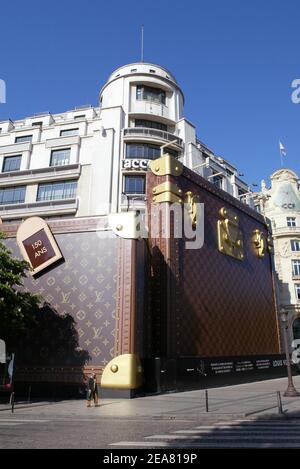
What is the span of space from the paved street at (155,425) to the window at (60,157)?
105ft

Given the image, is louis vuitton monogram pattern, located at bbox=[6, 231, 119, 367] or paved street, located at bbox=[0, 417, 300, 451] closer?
paved street, located at bbox=[0, 417, 300, 451]

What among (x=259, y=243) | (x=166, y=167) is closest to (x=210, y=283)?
(x=166, y=167)

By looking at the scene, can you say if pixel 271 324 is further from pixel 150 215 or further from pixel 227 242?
pixel 150 215

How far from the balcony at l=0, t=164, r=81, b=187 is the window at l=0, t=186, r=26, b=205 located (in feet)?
2.27

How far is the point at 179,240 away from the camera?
27.8 metres

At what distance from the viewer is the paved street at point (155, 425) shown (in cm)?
959

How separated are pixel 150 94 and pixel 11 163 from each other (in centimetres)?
1806

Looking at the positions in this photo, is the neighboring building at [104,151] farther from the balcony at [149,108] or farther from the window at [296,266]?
the window at [296,266]

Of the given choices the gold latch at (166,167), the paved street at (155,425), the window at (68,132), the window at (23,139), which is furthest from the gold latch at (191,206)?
the window at (23,139)

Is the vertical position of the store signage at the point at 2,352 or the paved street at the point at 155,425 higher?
the store signage at the point at 2,352

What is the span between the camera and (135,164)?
42.9 metres

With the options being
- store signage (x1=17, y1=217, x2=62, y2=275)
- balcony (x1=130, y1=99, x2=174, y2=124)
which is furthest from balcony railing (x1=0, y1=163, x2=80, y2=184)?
store signage (x1=17, y1=217, x2=62, y2=275)

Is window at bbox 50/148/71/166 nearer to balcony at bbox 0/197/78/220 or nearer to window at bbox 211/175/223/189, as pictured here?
balcony at bbox 0/197/78/220

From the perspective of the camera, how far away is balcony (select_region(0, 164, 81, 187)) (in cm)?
4531
